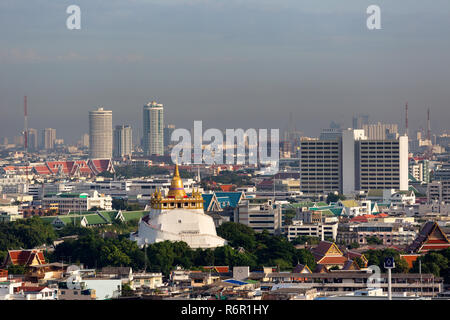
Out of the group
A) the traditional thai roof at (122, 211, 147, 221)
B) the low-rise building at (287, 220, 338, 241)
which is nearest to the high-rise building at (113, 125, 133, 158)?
the traditional thai roof at (122, 211, 147, 221)

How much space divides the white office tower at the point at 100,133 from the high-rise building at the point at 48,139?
5.76m

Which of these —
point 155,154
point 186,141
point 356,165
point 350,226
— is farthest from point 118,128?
point 350,226

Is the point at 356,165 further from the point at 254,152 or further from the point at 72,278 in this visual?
the point at 72,278

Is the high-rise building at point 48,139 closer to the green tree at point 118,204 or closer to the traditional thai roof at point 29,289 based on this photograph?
the green tree at point 118,204

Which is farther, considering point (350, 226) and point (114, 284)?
point (350, 226)

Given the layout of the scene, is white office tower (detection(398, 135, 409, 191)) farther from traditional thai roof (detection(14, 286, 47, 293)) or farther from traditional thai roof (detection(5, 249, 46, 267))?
traditional thai roof (detection(14, 286, 47, 293))

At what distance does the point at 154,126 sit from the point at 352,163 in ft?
161

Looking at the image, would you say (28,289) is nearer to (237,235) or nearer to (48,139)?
(237,235)

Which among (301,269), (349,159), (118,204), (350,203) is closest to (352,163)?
(349,159)

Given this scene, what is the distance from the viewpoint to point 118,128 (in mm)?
115250

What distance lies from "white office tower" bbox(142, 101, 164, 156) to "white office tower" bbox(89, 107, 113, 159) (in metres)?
3.73

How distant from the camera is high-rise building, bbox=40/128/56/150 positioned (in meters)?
114

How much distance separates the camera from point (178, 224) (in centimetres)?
2897
